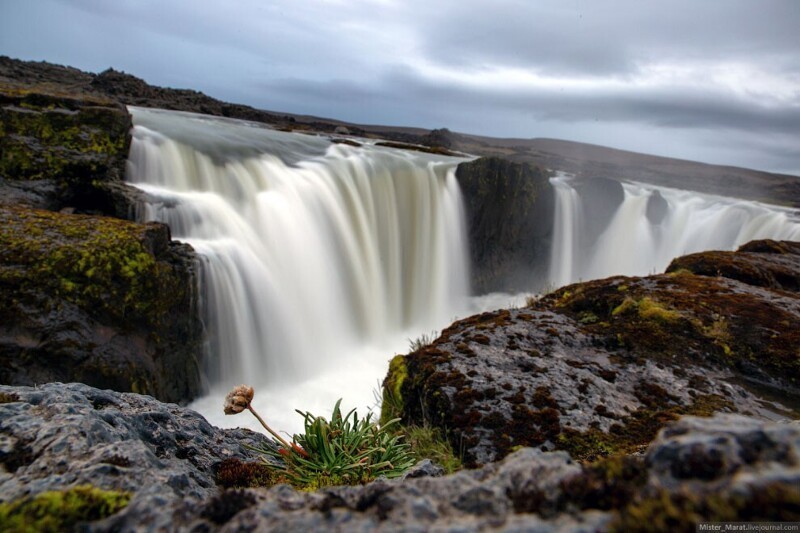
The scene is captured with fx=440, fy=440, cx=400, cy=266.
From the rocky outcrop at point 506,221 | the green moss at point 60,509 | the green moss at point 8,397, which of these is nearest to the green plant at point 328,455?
the green moss at point 8,397

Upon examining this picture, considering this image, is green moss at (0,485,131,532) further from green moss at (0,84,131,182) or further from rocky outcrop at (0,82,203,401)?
green moss at (0,84,131,182)

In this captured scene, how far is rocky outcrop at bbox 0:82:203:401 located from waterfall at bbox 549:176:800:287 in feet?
62.5

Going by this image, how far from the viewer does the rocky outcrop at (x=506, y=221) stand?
20500 millimetres

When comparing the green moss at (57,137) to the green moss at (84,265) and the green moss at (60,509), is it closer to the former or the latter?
the green moss at (84,265)

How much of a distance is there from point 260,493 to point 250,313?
9.68 m

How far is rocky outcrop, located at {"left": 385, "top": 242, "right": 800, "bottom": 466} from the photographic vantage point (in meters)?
3.46

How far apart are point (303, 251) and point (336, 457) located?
10533 millimetres

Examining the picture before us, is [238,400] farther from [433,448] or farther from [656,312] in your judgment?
[656,312]

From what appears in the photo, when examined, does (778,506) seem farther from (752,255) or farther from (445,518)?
(752,255)

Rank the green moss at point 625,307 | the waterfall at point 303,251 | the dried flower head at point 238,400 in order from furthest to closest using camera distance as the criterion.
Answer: the waterfall at point 303,251
the green moss at point 625,307
the dried flower head at point 238,400

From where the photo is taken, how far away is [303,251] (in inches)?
511

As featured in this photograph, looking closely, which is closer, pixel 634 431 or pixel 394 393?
pixel 634 431

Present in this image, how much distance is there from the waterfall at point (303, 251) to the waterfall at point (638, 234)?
7020mm

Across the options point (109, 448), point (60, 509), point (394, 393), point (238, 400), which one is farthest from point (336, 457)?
point (394, 393)
